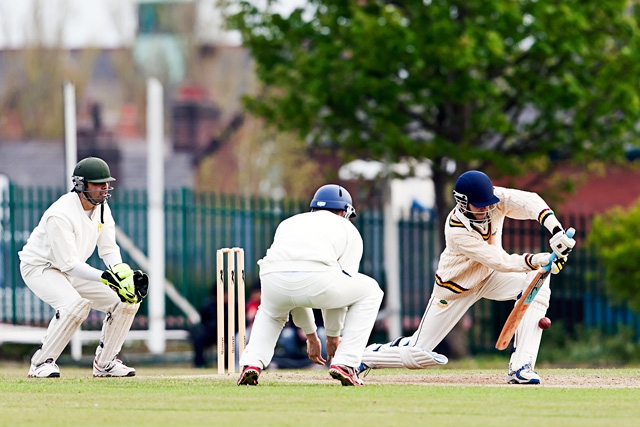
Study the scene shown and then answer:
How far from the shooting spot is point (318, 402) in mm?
7879

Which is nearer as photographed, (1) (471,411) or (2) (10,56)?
(1) (471,411)

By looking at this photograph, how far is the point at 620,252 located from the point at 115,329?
8421mm

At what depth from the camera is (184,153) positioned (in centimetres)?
3631

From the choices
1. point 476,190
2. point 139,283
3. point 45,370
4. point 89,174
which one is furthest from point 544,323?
point 45,370

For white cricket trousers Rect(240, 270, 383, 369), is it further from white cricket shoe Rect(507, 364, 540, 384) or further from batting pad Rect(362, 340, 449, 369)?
white cricket shoe Rect(507, 364, 540, 384)

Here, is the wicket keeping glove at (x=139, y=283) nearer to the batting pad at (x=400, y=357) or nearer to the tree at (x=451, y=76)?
the batting pad at (x=400, y=357)

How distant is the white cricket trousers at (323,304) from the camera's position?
8.61m

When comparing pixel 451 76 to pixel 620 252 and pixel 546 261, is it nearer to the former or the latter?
pixel 620 252

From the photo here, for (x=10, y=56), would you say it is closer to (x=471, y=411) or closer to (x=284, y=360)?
(x=284, y=360)

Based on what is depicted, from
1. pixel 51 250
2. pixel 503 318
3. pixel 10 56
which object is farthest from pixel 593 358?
pixel 10 56

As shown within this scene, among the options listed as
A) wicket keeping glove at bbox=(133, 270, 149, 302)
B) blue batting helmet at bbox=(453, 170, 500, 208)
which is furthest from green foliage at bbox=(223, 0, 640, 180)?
wicket keeping glove at bbox=(133, 270, 149, 302)

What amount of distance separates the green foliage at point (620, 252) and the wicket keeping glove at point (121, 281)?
8.65 metres

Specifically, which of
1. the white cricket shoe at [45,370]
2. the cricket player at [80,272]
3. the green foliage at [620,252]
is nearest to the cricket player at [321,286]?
the cricket player at [80,272]

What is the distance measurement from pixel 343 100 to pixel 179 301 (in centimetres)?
319
